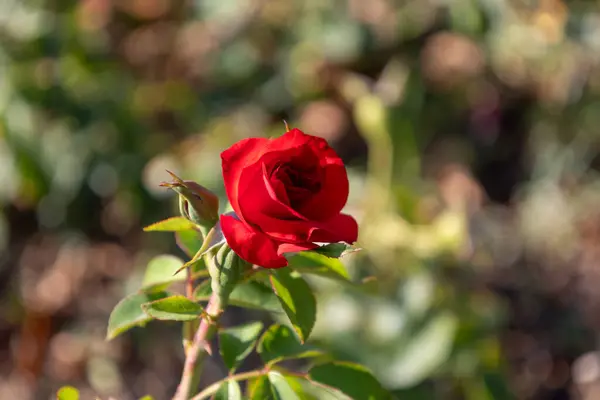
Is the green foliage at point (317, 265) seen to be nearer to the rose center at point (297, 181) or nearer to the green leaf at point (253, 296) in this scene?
the green leaf at point (253, 296)

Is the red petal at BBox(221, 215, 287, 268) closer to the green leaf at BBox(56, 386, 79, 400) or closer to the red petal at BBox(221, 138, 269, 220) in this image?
the red petal at BBox(221, 138, 269, 220)

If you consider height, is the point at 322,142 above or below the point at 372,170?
above

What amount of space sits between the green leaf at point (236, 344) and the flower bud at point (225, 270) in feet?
0.34

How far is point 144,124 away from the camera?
2309 millimetres

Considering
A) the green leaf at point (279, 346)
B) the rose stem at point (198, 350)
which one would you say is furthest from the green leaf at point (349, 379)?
the rose stem at point (198, 350)

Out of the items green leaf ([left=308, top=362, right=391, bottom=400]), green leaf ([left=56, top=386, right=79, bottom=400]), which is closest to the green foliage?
green leaf ([left=308, top=362, right=391, bottom=400])

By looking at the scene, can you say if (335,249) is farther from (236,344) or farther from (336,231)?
(236,344)

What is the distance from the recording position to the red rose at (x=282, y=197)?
2.12 feet

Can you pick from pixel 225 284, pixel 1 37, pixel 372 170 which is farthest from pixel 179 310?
pixel 1 37

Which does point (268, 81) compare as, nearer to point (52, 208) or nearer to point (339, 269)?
point (52, 208)

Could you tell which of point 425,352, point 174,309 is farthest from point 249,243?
point 425,352

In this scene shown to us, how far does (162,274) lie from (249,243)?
9.4 inches

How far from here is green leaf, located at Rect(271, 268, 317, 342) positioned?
748 millimetres

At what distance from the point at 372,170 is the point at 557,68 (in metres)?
0.72
